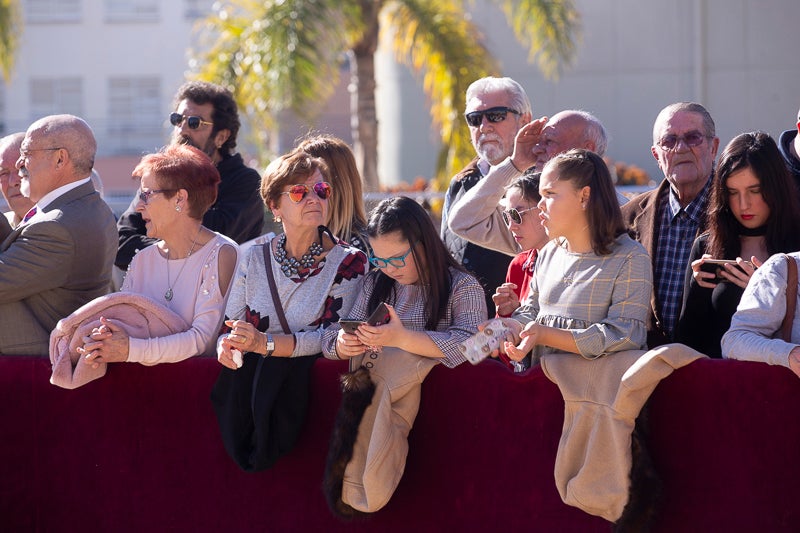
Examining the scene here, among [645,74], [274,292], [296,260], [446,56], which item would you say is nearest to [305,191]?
[296,260]

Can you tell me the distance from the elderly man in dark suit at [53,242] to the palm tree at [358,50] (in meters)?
8.31

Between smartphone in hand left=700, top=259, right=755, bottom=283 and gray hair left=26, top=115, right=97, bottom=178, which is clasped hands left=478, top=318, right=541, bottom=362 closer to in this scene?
smartphone in hand left=700, top=259, right=755, bottom=283

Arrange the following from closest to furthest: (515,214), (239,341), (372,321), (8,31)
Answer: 1. (372,321)
2. (239,341)
3. (515,214)
4. (8,31)

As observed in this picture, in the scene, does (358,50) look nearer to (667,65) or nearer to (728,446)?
(667,65)

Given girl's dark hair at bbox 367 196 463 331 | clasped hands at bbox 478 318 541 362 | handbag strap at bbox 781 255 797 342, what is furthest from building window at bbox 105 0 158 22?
handbag strap at bbox 781 255 797 342

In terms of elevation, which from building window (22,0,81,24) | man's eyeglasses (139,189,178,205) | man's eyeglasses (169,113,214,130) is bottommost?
man's eyeglasses (139,189,178,205)

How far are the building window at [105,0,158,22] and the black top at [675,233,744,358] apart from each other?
34.6 metres

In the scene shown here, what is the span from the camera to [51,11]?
121 ft

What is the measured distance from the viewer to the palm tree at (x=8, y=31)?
19156 mm

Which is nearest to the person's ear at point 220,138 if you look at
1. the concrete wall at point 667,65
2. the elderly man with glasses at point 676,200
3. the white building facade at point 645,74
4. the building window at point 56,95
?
the elderly man with glasses at point 676,200

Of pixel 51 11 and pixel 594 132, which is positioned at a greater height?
pixel 51 11

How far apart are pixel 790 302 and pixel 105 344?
2576 millimetres

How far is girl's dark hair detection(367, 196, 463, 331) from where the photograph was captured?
13.3ft

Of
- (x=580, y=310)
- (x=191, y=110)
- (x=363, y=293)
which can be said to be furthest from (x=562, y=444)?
(x=191, y=110)
